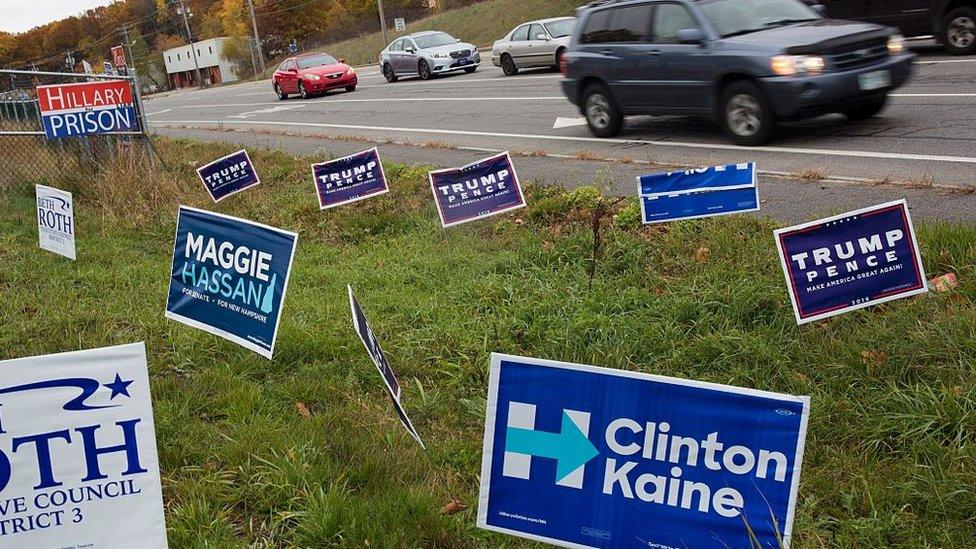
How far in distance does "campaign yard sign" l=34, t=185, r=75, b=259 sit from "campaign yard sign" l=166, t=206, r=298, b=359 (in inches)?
117

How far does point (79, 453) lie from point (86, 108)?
922 cm

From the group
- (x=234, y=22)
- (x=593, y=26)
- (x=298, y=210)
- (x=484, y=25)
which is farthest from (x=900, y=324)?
(x=234, y=22)

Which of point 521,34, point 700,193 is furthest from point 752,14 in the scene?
point 521,34

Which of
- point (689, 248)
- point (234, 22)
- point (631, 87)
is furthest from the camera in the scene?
point (234, 22)

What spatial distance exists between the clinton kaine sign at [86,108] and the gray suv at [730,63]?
5.72 metres

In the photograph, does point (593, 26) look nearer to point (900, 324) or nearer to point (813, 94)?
point (813, 94)

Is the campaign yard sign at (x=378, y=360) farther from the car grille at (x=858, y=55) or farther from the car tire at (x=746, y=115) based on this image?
the car grille at (x=858, y=55)

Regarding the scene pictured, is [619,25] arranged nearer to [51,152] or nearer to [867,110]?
[867,110]

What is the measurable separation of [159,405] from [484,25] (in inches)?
1754

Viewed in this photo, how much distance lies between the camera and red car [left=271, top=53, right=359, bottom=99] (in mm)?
27234

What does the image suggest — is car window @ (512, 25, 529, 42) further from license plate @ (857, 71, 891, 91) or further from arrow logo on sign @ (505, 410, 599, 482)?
arrow logo on sign @ (505, 410, 599, 482)

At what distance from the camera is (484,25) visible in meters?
47.2

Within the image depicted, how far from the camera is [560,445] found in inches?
109

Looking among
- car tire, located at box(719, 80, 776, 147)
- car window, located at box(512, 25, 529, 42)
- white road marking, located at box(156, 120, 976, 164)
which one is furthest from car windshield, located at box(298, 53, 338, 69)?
car tire, located at box(719, 80, 776, 147)
